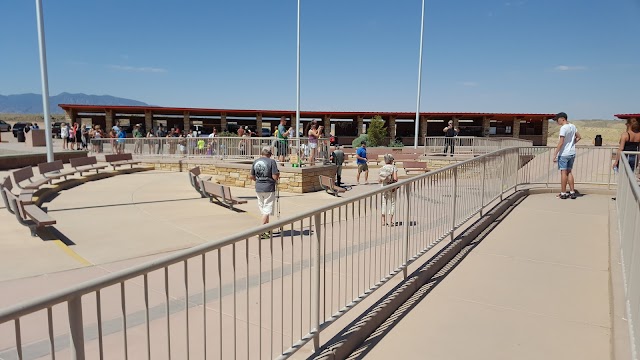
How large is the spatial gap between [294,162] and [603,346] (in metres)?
11.9

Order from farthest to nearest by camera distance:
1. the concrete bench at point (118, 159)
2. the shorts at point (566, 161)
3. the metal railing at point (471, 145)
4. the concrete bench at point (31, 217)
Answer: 1. the metal railing at point (471, 145)
2. the concrete bench at point (118, 159)
3. the shorts at point (566, 161)
4. the concrete bench at point (31, 217)

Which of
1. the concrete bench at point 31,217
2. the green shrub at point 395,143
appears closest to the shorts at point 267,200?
the concrete bench at point 31,217

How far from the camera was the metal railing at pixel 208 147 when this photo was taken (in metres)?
15.6

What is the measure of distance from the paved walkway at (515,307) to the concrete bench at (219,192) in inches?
205

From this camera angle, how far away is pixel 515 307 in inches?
181

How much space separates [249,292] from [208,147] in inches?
629

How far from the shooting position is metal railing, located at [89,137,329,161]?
15609mm

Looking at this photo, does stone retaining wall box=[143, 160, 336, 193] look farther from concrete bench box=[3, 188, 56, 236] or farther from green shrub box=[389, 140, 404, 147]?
green shrub box=[389, 140, 404, 147]

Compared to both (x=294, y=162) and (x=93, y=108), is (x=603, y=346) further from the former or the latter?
(x=93, y=108)

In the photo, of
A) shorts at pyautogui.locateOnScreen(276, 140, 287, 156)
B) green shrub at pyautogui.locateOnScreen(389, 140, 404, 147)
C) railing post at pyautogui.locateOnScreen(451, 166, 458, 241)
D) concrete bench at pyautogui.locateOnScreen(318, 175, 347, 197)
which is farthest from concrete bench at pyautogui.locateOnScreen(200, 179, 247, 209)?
green shrub at pyautogui.locateOnScreen(389, 140, 404, 147)

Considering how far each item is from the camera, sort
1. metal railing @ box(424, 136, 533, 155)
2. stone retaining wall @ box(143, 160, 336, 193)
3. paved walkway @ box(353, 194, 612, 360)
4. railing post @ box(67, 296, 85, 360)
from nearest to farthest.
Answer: railing post @ box(67, 296, 85, 360), paved walkway @ box(353, 194, 612, 360), stone retaining wall @ box(143, 160, 336, 193), metal railing @ box(424, 136, 533, 155)

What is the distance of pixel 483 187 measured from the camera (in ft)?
26.3

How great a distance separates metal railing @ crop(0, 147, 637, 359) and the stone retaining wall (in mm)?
6551

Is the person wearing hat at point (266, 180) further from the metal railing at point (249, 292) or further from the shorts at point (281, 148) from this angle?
the shorts at point (281, 148)
